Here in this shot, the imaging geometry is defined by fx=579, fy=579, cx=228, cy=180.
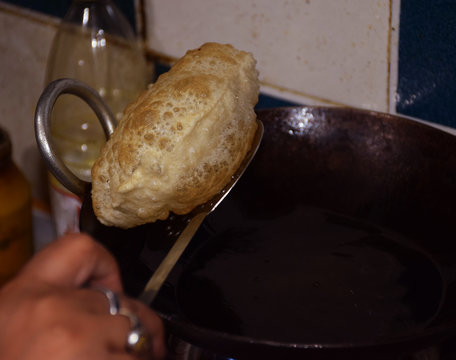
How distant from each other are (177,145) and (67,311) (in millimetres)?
204

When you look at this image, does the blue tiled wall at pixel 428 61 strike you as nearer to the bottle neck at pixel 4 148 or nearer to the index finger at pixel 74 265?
the index finger at pixel 74 265

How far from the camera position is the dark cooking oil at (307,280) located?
483 millimetres

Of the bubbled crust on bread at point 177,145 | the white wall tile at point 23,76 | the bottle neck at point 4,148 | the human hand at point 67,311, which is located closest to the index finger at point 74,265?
the human hand at point 67,311

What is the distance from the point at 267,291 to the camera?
1.72ft

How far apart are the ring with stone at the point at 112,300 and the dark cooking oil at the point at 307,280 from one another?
15cm

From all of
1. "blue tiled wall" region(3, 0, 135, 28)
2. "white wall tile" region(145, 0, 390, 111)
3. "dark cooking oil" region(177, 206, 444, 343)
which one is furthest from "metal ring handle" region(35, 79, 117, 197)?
"blue tiled wall" region(3, 0, 135, 28)

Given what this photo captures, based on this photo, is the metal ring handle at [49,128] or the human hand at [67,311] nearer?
the human hand at [67,311]

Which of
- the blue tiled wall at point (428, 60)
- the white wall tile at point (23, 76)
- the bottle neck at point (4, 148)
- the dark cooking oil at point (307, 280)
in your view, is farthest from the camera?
the white wall tile at point (23, 76)

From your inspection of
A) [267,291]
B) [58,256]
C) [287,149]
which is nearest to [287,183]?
[287,149]

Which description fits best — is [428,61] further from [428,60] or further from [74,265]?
[74,265]

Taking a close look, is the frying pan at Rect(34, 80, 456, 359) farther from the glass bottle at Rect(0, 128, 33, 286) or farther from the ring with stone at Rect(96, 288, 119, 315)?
the glass bottle at Rect(0, 128, 33, 286)

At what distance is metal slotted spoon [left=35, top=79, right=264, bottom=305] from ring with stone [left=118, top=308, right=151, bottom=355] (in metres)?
0.08

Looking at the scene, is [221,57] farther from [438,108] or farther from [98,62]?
[98,62]

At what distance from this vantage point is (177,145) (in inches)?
19.0
